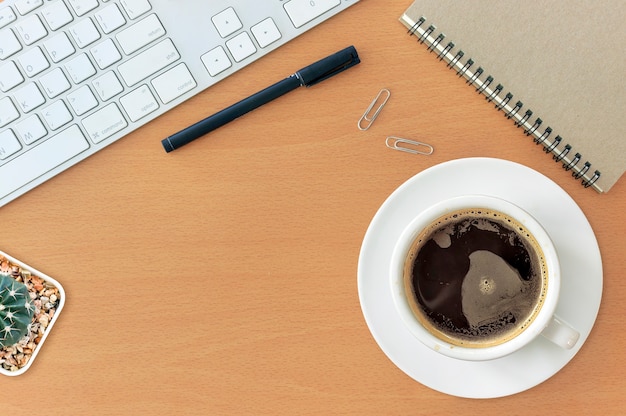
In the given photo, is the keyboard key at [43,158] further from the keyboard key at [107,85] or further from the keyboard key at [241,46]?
the keyboard key at [241,46]

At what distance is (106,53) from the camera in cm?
73

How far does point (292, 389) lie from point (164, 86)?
421mm

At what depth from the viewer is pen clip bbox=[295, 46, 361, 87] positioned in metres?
0.74

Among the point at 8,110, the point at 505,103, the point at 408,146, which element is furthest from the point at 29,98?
the point at 505,103

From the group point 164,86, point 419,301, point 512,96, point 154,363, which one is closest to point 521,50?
point 512,96

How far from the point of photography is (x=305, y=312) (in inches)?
30.7

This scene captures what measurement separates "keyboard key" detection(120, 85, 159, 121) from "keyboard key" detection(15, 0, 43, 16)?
0.15 metres

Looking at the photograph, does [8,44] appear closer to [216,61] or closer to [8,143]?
[8,143]

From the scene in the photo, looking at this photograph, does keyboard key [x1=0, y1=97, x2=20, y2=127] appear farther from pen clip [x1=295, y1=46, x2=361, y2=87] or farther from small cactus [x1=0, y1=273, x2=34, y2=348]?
pen clip [x1=295, y1=46, x2=361, y2=87]

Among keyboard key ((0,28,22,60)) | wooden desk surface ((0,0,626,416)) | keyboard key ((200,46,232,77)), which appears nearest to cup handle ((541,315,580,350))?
wooden desk surface ((0,0,626,416))

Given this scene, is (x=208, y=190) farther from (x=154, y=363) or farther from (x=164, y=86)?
(x=154, y=363)

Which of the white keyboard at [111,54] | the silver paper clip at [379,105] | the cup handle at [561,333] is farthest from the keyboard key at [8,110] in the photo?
the cup handle at [561,333]

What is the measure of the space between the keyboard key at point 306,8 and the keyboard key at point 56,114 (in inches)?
11.7

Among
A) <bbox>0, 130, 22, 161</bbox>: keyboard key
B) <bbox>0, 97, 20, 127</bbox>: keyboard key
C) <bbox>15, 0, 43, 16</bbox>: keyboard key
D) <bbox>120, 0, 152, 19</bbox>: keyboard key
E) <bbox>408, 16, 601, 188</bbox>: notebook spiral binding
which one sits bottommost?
→ <bbox>408, 16, 601, 188</bbox>: notebook spiral binding
